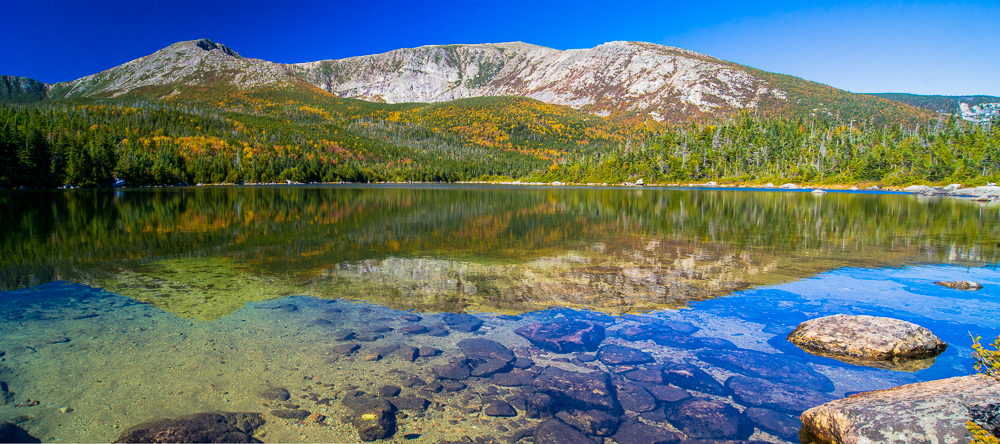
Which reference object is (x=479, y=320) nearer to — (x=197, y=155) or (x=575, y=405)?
(x=575, y=405)

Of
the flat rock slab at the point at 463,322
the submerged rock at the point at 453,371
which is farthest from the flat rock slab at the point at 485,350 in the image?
the flat rock slab at the point at 463,322

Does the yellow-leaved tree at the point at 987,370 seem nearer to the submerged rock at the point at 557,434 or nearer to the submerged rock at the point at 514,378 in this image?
the submerged rock at the point at 557,434

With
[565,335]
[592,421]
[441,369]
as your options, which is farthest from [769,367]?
[441,369]

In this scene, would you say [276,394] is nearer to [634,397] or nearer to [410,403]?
[410,403]

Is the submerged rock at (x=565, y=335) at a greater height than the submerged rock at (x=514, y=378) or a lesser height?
greater

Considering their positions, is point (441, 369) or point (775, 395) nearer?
point (775, 395)

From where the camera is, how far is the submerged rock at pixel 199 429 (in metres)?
4.25

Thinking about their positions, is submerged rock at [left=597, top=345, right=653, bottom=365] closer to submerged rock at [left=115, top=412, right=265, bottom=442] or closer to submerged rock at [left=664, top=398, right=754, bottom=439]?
submerged rock at [left=664, top=398, right=754, bottom=439]

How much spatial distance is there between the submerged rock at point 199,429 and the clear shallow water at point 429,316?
0.19m

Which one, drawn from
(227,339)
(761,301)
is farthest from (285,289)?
(761,301)

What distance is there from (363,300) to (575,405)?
550cm

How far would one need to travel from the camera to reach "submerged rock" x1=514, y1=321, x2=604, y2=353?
6680 millimetres

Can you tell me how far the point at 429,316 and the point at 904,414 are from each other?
6.45 m

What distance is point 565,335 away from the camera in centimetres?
711
